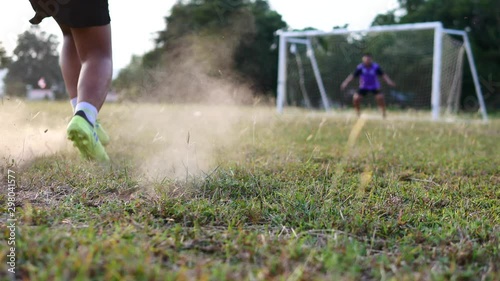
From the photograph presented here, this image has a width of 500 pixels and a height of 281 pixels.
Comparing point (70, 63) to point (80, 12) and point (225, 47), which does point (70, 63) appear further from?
point (225, 47)

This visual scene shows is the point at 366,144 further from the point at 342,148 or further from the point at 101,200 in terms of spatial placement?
the point at 101,200

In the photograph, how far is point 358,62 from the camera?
47.6 feet

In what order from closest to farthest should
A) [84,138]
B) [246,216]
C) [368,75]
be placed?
[246,216] < [84,138] < [368,75]

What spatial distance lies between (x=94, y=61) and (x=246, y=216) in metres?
1.22

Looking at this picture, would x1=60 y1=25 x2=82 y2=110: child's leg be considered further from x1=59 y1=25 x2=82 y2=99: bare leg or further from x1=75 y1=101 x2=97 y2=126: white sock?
x1=75 y1=101 x2=97 y2=126: white sock

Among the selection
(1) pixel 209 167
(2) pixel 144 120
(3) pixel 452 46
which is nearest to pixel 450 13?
(3) pixel 452 46

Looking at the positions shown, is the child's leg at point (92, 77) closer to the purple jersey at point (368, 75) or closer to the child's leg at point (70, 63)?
the child's leg at point (70, 63)

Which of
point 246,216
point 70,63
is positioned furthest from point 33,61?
point 246,216

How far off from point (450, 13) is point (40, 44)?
24.0 metres

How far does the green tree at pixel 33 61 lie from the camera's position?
359cm

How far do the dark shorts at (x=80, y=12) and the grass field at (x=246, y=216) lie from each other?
611mm

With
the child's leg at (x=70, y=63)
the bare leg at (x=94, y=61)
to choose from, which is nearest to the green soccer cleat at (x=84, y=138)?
the bare leg at (x=94, y=61)

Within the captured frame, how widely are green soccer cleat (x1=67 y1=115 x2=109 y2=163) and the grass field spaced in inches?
2.5

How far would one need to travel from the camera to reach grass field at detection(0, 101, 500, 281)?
1.10 meters
